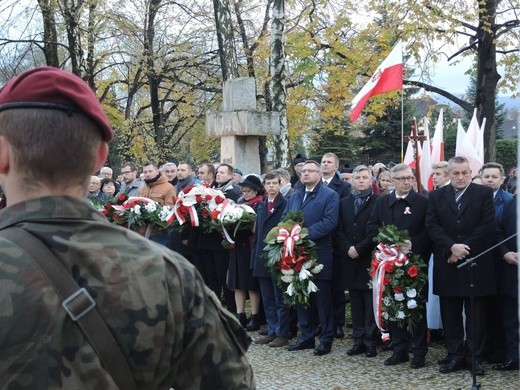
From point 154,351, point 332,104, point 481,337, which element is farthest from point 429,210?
point 332,104

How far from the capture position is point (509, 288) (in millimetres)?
7375

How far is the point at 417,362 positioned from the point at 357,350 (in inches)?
33.6

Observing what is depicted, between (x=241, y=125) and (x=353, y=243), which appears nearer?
(x=353, y=243)

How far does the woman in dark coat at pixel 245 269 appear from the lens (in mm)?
9766

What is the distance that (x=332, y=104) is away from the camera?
2267cm

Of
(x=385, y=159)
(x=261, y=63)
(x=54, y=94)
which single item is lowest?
(x=54, y=94)

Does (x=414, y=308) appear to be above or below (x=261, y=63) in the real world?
below

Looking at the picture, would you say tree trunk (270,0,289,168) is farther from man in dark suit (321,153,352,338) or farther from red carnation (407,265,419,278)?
red carnation (407,265,419,278)

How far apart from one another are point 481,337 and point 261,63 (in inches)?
816

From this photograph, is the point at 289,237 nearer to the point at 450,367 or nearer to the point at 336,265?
the point at 336,265

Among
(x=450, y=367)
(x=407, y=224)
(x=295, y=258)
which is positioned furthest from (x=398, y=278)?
(x=295, y=258)

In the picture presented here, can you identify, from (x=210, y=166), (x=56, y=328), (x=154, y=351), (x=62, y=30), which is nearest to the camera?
(x=56, y=328)

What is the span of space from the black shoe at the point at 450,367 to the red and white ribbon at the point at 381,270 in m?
0.64

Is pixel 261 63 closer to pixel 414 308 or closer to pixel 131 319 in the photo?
pixel 414 308
